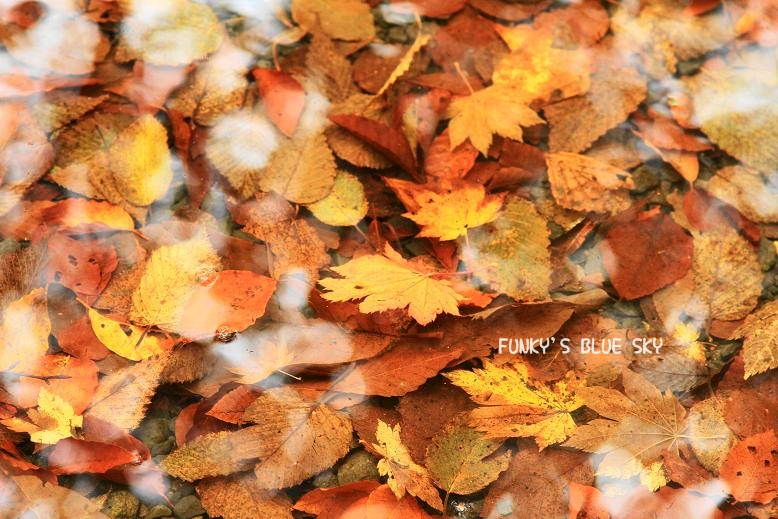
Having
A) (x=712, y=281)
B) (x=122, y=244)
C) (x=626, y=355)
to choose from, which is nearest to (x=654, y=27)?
(x=712, y=281)

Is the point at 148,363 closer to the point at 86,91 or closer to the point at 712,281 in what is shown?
the point at 86,91

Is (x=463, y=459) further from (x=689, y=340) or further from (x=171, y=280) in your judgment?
(x=171, y=280)

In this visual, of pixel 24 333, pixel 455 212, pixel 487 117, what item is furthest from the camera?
pixel 487 117

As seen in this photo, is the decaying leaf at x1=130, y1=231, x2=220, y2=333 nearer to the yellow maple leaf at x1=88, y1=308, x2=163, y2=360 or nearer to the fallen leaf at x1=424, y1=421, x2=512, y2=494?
the yellow maple leaf at x1=88, y1=308, x2=163, y2=360

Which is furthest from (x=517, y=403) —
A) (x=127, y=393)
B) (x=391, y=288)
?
(x=127, y=393)

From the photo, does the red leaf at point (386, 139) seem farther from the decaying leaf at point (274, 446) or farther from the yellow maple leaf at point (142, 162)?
the decaying leaf at point (274, 446)

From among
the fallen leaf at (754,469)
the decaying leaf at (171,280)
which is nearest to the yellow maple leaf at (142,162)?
the decaying leaf at (171,280)
